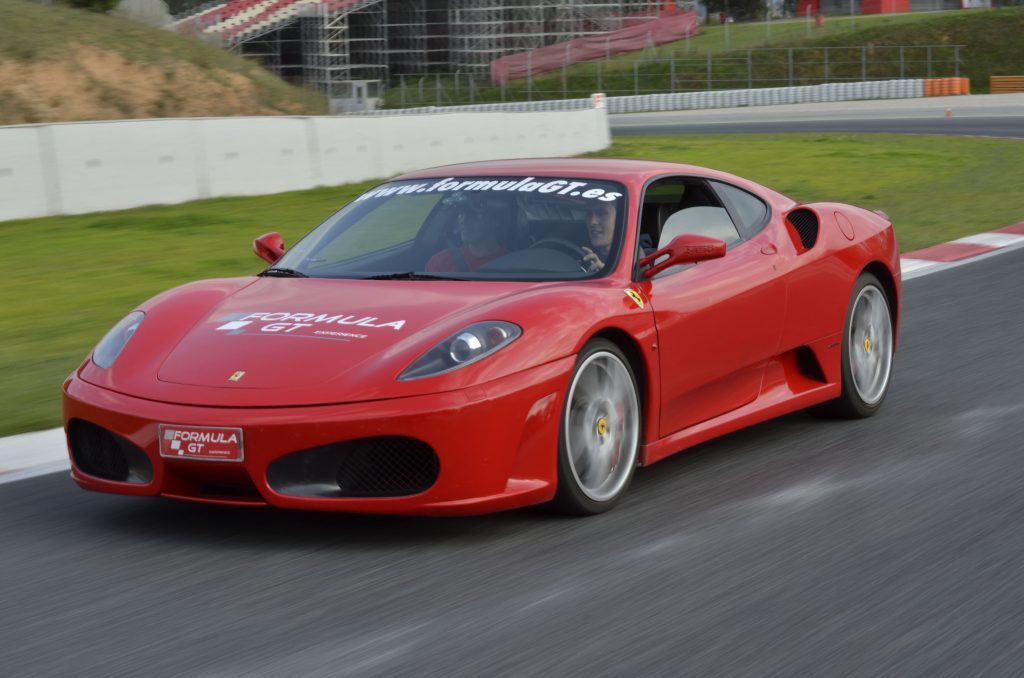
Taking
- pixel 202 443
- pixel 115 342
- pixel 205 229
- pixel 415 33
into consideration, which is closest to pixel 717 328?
pixel 202 443

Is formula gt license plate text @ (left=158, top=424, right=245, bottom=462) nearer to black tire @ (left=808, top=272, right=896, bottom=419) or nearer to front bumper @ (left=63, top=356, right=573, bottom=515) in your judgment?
front bumper @ (left=63, top=356, right=573, bottom=515)

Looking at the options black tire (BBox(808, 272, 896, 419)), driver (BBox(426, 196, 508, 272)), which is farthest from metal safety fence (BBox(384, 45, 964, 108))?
driver (BBox(426, 196, 508, 272))

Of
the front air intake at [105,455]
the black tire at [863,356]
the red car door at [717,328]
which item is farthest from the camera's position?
the black tire at [863,356]

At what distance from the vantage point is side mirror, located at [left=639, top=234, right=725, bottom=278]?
542 centimetres

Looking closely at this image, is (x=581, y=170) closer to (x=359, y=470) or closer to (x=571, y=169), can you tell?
(x=571, y=169)

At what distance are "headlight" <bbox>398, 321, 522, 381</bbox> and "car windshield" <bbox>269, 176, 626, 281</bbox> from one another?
1.93ft

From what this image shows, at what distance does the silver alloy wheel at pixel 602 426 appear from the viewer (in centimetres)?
504

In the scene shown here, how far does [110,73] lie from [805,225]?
22405 millimetres

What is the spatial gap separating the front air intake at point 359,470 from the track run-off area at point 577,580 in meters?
0.20

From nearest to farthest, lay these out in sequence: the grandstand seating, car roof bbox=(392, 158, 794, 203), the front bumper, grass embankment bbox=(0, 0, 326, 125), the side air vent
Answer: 1. the front bumper
2. car roof bbox=(392, 158, 794, 203)
3. the side air vent
4. grass embankment bbox=(0, 0, 326, 125)
5. the grandstand seating

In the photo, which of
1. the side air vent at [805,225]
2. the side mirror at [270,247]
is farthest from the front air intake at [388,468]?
the side air vent at [805,225]

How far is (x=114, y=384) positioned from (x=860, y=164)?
1986 cm

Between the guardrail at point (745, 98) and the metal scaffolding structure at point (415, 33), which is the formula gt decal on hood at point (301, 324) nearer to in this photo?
the guardrail at point (745, 98)

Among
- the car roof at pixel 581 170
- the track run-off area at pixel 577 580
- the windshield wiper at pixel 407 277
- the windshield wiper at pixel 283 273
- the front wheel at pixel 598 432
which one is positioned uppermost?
the car roof at pixel 581 170
